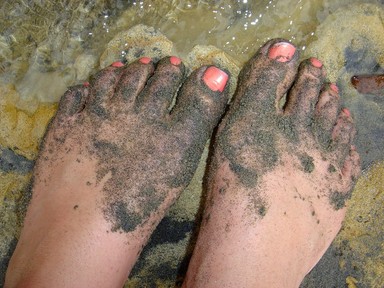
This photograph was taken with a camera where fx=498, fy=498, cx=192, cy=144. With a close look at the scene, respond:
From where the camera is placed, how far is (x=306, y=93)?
177cm

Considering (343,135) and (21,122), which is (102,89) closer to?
(21,122)

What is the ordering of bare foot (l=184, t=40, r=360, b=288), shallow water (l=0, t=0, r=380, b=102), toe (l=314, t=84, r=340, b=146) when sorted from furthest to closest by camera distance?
shallow water (l=0, t=0, r=380, b=102) < toe (l=314, t=84, r=340, b=146) < bare foot (l=184, t=40, r=360, b=288)

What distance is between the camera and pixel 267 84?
1.72 m

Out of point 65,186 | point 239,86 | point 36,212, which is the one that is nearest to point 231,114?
point 239,86

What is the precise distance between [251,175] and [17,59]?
3.33 ft

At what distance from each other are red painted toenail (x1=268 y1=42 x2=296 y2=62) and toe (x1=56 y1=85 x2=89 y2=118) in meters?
0.71

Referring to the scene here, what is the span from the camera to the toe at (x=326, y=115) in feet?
5.91

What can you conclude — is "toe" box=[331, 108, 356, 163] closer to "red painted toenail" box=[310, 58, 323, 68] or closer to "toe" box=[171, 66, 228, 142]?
"red painted toenail" box=[310, 58, 323, 68]

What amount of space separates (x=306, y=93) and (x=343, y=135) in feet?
0.70

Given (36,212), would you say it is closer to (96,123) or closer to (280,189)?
(96,123)

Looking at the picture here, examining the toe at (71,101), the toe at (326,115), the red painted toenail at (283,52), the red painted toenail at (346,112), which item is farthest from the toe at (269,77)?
the toe at (71,101)

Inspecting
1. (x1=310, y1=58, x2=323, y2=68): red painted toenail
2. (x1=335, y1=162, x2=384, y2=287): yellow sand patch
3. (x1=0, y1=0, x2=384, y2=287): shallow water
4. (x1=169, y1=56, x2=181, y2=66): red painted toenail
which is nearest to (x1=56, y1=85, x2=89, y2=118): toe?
(x1=0, y1=0, x2=384, y2=287): shallow water

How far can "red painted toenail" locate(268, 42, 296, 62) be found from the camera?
1.72 metres

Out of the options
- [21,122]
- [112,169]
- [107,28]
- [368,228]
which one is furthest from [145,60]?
[368,228]
